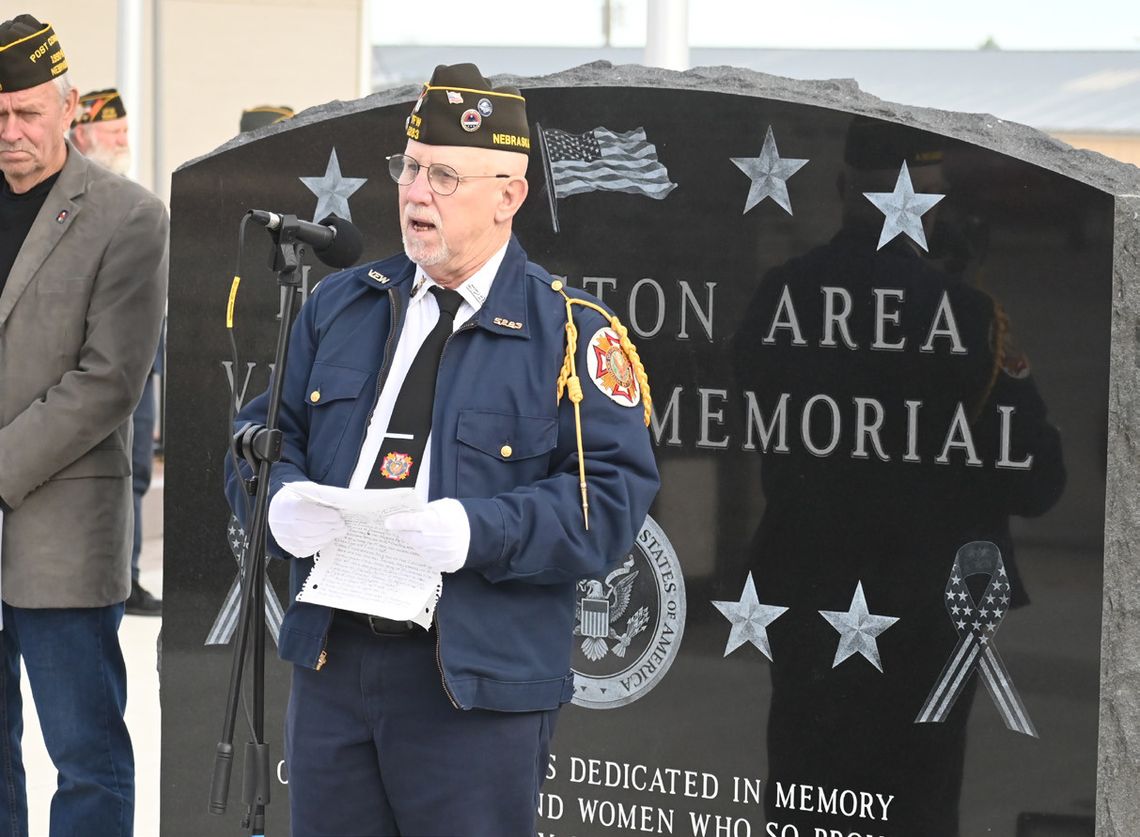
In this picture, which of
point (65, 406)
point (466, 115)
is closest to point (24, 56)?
point (65, 406)

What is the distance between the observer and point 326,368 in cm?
244

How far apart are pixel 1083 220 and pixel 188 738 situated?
7.84 ft

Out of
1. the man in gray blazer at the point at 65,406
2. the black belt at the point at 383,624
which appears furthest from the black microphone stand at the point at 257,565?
the man in gray blazer at the point at 65,406

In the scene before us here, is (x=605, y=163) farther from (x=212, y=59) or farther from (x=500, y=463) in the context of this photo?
(x=212, y=59)

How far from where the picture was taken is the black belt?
229 centimetres

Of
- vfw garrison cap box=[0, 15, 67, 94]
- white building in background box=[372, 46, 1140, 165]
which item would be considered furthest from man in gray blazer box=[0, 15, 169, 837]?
white building in background box=[372, 46, 1140, 165]

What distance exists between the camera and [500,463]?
2338 millimetres

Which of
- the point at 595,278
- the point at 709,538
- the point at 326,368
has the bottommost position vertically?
the point at 709,538

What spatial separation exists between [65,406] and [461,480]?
1245 millimetres

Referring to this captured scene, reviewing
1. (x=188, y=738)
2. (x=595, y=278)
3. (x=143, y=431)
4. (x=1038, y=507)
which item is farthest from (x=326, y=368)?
(x=143, y=431)

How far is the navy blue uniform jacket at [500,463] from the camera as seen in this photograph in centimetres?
226

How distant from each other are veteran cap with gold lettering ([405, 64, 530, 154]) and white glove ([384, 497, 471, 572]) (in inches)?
21.9

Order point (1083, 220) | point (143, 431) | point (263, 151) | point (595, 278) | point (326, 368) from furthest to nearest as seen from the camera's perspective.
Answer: point (143, 431) < point (263, 151) < point (595, 278) < point (1083, 220) < point (326, 368)

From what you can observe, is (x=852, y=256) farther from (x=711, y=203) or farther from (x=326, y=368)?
Answer: (x=326, y=368)
